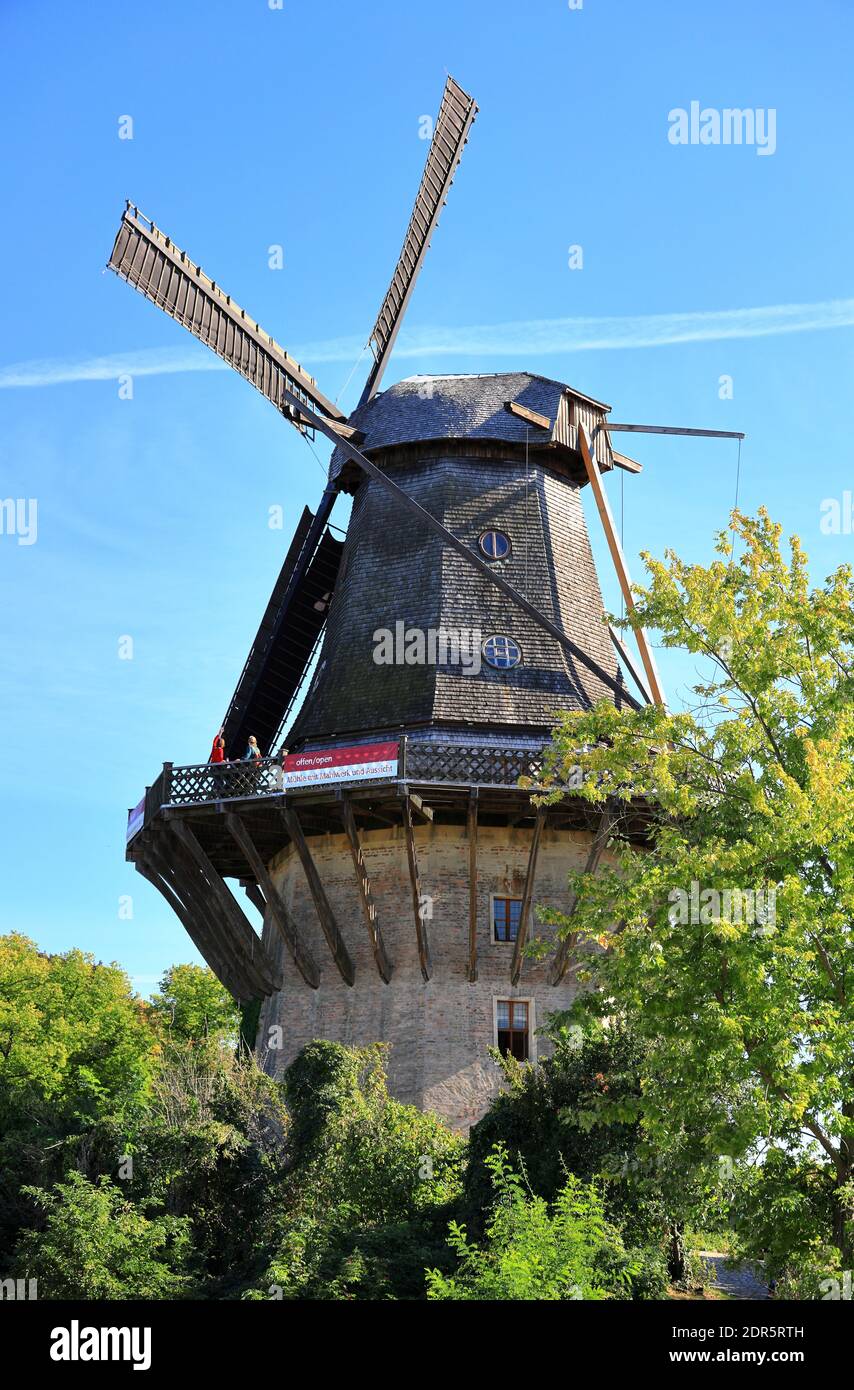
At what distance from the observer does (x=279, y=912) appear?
30000mm

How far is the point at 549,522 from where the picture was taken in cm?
3378

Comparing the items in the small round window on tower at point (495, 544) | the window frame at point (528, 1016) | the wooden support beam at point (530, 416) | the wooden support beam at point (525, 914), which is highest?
the wooden support beam at point (530, 416)

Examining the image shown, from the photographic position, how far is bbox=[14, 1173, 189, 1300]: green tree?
20109 mm

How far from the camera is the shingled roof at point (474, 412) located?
3394cm

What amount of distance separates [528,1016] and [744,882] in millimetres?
12780

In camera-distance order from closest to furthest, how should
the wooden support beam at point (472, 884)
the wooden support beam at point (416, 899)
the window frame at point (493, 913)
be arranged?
the wooden support beam at point (416, 899), the wooden support beam at point (472, 884), the window frame at point (493, 913)

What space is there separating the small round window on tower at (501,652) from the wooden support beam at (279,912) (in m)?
5.86

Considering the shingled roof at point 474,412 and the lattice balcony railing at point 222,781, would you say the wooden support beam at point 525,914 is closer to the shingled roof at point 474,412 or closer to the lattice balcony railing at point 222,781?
the lattice balcony railing at point 222,781

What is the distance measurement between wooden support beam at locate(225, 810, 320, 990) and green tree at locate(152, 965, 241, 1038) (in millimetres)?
18544

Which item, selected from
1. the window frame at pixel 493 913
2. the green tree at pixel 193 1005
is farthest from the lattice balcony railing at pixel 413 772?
the green tree at pixel 193 1005
